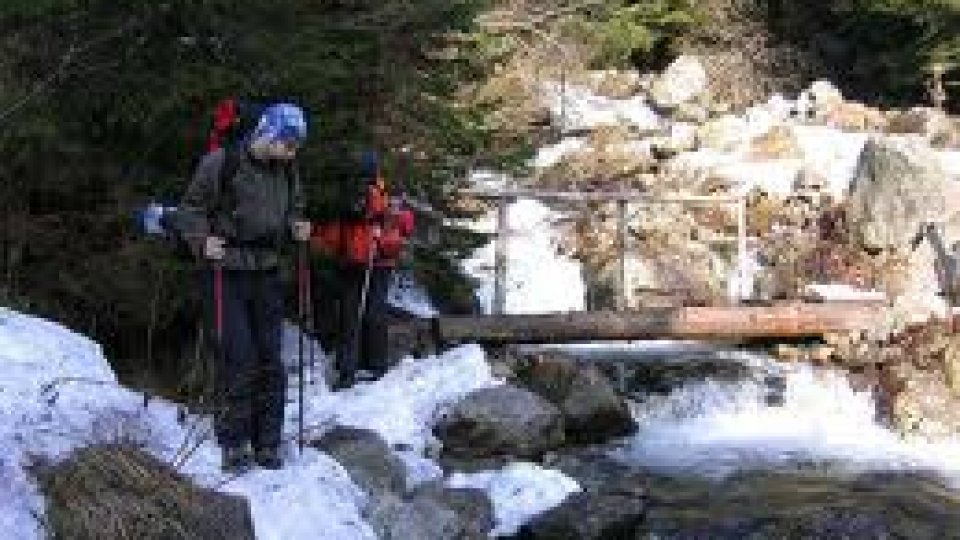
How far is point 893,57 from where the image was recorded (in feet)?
88.2

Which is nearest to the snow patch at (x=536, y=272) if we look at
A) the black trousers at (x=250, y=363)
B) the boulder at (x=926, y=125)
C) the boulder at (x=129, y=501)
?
the boulder at (x=926, y=125)

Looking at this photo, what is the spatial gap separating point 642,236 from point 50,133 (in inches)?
437

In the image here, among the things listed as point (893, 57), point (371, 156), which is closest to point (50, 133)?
point (371, 156)

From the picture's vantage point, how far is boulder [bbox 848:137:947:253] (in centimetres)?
1734

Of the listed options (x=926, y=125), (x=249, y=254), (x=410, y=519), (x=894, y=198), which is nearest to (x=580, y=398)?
(x=410, y=519)

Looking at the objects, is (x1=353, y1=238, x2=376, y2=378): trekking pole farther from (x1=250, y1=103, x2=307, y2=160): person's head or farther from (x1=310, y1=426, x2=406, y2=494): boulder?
(x1=250, y1=103, x2=307, y2=160): person's head

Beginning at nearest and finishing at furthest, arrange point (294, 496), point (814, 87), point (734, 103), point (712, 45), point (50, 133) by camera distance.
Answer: point (294, 496) < point (50, 133) < point (814, 87) < point (734, 103) < point (712, 45)

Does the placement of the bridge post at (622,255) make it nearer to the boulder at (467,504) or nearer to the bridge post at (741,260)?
the bridge post at (741,260)

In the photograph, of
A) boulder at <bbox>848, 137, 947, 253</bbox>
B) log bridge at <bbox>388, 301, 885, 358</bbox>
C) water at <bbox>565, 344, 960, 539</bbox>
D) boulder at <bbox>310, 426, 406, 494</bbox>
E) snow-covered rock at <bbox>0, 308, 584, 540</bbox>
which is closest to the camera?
snow-covered rock at <bbox>0, 308, 584, 540</bbox>

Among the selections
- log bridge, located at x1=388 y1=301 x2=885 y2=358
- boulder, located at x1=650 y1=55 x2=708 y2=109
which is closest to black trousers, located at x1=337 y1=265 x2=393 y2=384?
log bridge, located at x1=388 y1=301 x2=885 y2=358

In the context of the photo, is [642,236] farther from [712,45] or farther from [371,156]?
[712,45]

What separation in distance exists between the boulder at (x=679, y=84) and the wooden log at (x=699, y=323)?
15503mm

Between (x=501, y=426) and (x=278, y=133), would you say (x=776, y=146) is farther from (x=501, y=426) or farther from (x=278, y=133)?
(x=278, y=133)

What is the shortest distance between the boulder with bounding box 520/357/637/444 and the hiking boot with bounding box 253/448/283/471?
3.37 meters
